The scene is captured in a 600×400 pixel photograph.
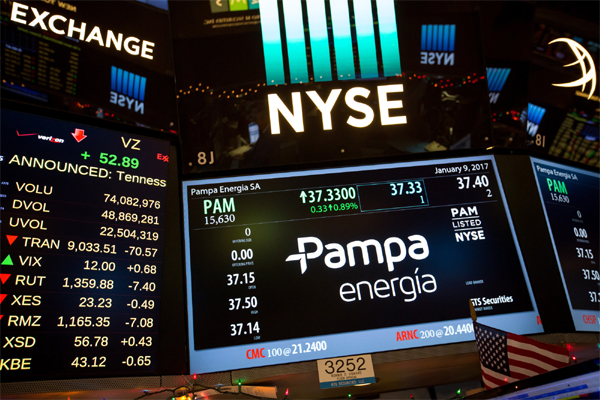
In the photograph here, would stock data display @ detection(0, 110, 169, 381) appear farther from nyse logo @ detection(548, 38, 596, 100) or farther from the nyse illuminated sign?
nyse logo @ detection(548, 38, 596, 100)

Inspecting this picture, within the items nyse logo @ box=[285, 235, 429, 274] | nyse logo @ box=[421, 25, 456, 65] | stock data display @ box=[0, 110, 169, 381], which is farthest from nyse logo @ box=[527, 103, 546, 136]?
stock data display @ box=[0, 110, 169, 381]

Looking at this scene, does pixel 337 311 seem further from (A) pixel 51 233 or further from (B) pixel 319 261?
(A) pixel 51 233

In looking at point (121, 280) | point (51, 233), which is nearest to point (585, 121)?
point (121, 280)

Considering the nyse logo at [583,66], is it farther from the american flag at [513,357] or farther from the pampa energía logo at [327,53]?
the american flag at [513,357]

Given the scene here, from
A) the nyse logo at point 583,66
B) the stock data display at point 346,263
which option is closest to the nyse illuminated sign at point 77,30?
the stock data display at point 346,263

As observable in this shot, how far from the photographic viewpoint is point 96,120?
Result: 499cm

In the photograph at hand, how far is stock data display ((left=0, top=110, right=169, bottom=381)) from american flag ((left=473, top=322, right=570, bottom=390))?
2.65 m

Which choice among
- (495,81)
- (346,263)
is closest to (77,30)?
(346,263)

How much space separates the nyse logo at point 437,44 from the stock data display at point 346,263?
3.64ft

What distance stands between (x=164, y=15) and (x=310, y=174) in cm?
235

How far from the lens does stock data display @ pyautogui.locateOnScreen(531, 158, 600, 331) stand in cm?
506

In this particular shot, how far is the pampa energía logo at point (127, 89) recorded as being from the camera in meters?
5.05

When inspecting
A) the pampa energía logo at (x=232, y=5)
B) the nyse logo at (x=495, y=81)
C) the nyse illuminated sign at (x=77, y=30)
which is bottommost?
the nyse logo at (x=495, y=81)

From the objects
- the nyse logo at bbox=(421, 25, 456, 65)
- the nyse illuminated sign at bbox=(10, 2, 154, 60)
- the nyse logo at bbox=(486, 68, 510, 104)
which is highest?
the nyse illuminated sign at bbox=(10, 2, 154, 60)
